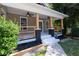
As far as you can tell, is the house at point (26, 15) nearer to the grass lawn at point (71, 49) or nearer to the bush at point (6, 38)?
the grass lawn at point (71, 49)

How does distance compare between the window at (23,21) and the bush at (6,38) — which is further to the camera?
the window at (23,21)

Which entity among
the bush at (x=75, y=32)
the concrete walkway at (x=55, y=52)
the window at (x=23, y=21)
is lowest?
the concrete walkway at (x=55, y=52)

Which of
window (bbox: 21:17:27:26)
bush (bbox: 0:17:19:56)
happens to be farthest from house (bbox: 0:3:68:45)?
bush (bbox: 0:17:19:56)

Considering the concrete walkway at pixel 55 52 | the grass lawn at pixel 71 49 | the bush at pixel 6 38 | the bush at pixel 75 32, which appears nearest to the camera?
the bush at pixel 6 38

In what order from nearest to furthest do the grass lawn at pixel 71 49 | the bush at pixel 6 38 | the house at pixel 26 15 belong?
1. the bush at pixel 6 38
2. the grass lawn at pixel 71 49
3. the house at pixel 26 15

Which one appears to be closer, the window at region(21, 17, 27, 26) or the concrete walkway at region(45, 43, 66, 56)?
the concrete walkway at region(45, 43, 66, 56)

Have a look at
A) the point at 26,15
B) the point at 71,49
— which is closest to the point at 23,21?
the point at 26,15

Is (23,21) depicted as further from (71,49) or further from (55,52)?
(55,52)

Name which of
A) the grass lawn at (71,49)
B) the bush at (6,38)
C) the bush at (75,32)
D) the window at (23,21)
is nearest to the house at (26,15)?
the window at (23,21)

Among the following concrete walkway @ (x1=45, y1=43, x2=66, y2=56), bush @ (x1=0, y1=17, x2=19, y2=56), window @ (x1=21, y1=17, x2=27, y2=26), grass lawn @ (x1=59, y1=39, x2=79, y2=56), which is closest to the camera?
bush @ (x1=0, y1=17, x2=19, y2=56)

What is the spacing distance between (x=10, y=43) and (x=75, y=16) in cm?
1777

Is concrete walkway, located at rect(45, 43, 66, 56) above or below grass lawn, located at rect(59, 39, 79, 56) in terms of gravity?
above

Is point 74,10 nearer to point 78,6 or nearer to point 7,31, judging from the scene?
point 78,6

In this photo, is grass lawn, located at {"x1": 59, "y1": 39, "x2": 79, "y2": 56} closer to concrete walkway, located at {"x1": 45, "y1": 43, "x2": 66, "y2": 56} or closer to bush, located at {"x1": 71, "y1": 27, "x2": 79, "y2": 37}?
concrete walkway, located at {"x1": 45, "y1": 43, "x2": 66, "y2": 56}
